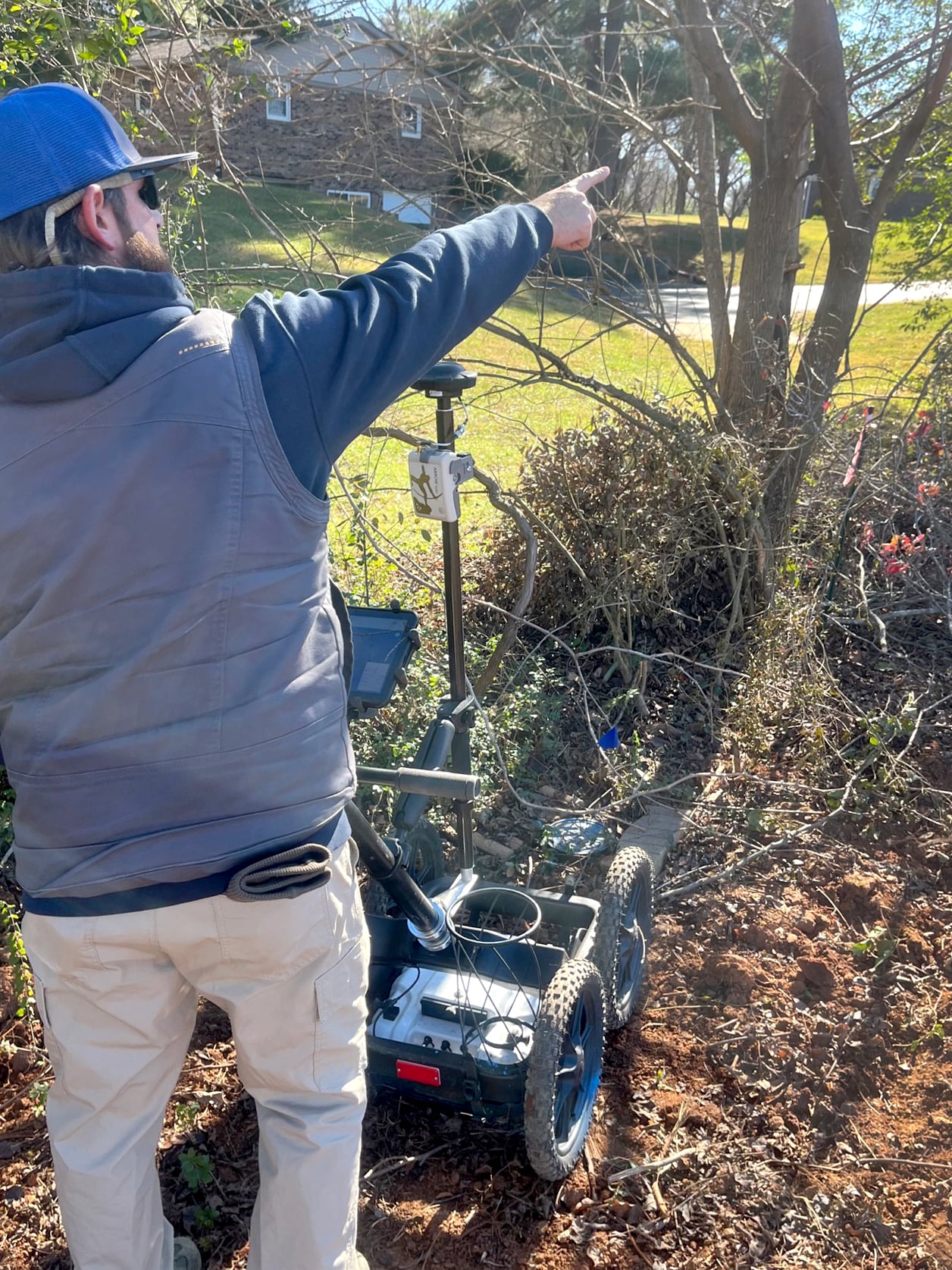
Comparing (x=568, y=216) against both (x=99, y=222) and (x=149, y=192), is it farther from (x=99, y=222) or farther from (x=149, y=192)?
(x=99, y=222)

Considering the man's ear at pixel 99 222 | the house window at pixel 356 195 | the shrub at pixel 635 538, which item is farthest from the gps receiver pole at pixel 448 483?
the house window at pixel 356 195

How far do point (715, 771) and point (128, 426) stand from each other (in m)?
3.30

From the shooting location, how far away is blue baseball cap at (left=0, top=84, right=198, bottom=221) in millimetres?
1507

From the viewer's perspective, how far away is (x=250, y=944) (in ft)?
5.50

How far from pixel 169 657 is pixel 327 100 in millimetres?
4485

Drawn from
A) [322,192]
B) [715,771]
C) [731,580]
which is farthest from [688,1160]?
[322,192]

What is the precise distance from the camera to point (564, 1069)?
2.43 metres

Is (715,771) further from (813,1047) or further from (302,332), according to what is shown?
(302,332)

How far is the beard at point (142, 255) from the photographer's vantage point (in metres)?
1.58

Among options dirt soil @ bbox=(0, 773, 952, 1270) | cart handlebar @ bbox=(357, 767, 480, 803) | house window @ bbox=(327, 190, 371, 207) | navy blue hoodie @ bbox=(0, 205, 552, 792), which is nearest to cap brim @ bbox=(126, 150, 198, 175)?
navy blue hoodie @ bbox=(0, 205, 552, 792)

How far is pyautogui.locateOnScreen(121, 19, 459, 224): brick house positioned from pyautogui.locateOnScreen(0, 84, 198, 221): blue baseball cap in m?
2.33

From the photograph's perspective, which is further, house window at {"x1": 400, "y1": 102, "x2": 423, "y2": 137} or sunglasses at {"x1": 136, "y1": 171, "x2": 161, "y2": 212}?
house window at {"x1": 400, "y1": 102, "x2": 423, "y2": 137}

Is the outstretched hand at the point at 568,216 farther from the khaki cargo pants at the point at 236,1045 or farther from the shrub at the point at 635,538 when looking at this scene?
the shrub at the point at 635,538

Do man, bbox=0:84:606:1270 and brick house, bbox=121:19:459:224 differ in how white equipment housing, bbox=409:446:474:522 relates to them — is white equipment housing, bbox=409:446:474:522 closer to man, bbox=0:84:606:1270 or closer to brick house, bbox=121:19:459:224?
man, bbox=0:84:606:1270
